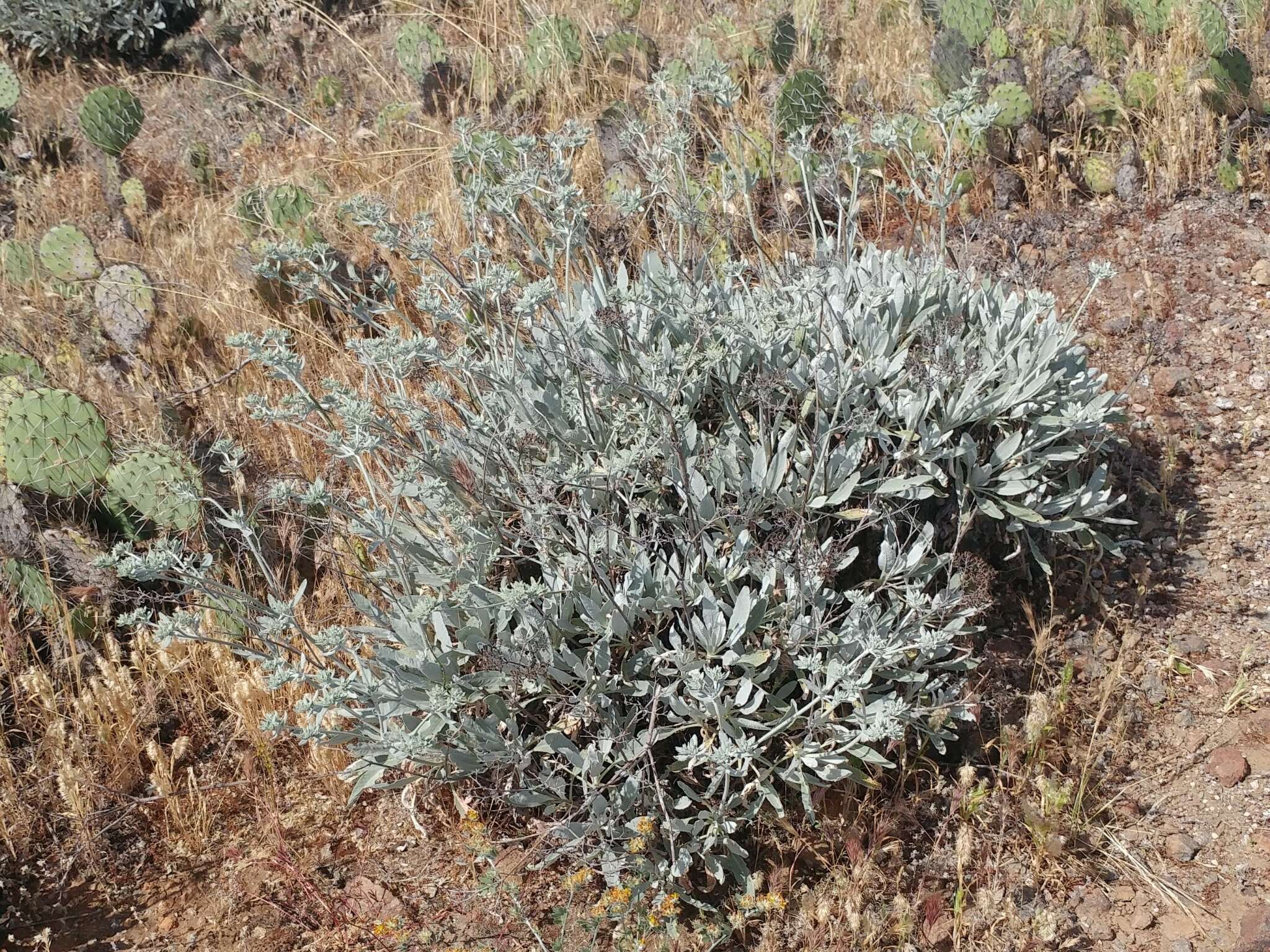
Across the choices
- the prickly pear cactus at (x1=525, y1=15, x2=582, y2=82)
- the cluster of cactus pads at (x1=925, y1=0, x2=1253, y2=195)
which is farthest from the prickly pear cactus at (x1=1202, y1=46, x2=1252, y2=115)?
the prickly pear cactus at (x1=525, y1=15, x2=582, y2=82)

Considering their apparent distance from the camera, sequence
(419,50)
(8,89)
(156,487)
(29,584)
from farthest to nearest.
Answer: (8,89) < (419,50) < (156,487) < (29,584)

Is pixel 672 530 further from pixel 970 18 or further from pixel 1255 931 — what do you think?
pixel 970 18

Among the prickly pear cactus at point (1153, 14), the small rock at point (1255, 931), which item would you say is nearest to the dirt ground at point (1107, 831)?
the small rock at point (1255, 931)

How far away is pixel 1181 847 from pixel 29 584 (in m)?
3.43

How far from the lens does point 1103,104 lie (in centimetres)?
494

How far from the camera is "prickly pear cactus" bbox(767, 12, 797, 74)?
587 cm

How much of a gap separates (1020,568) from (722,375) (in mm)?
1165

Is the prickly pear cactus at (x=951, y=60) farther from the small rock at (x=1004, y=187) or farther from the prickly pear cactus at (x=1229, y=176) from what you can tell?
the prickly pear cactus at (x=1229, y=176)

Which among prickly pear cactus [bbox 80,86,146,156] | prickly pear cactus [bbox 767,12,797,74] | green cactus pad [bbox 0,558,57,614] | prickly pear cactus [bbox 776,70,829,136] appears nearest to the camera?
green cactus pad [bbox 0,558,57,614]

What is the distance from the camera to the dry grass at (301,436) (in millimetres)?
2707

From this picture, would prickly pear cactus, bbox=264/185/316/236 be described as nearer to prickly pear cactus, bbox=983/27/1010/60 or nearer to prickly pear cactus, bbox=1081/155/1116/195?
prickly pear cactus, bbox=983/27/1010/60

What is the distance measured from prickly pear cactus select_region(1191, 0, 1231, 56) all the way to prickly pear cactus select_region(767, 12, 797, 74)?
1.97m

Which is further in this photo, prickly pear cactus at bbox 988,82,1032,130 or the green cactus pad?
prickly pear cactus at bbox 988,82,1032,130

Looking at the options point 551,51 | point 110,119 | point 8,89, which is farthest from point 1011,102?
point 8,89
